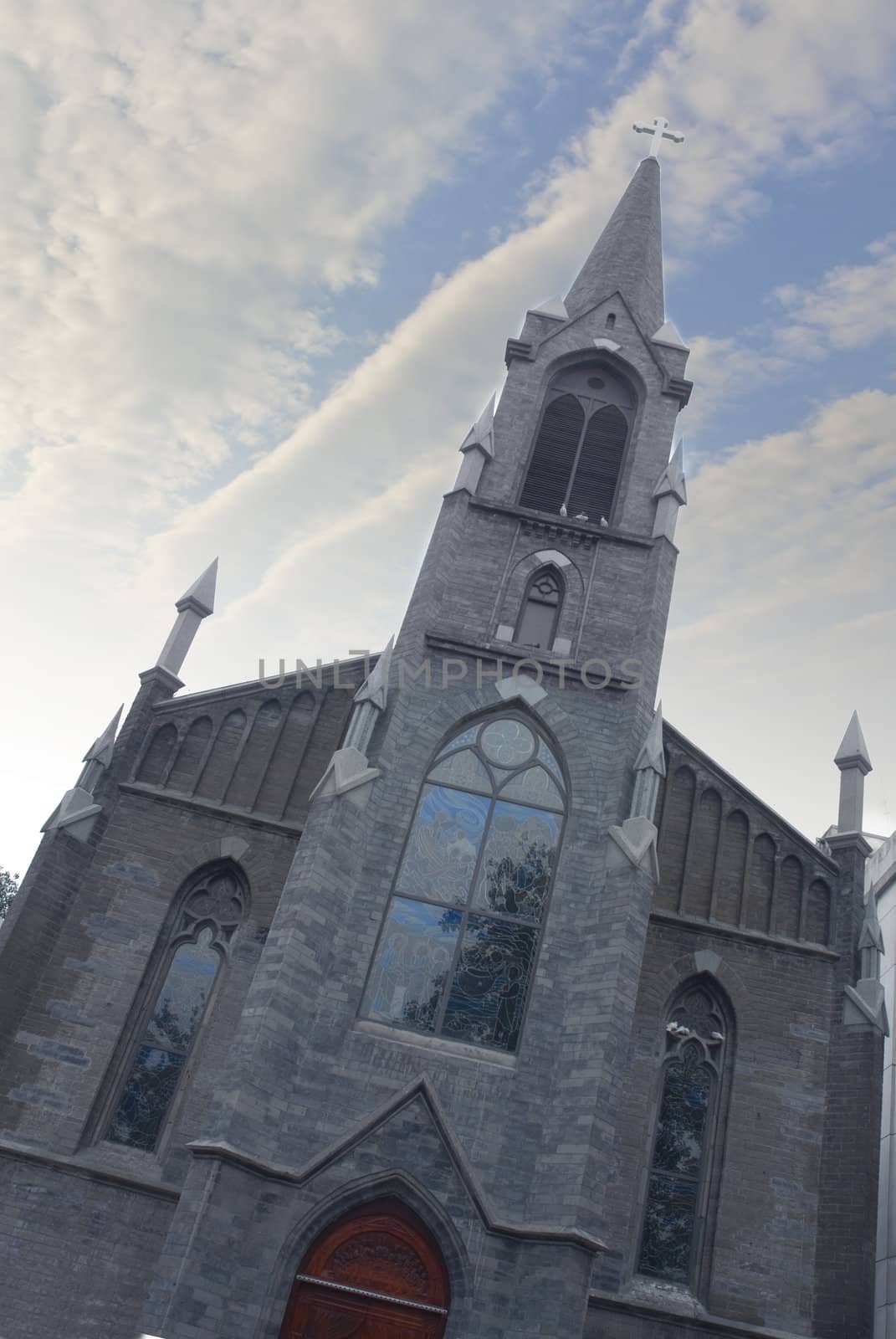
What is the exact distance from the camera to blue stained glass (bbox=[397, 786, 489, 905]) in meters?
16.4

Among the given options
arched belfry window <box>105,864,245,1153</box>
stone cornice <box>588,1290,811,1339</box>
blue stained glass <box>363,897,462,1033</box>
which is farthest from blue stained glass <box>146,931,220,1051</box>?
Result: stone cornice <box>588,1290,811,1339</box>

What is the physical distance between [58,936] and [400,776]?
5758 millimetres

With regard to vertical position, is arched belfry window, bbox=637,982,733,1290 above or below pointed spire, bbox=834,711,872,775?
below

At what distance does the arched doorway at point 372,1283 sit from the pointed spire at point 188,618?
10099 mm

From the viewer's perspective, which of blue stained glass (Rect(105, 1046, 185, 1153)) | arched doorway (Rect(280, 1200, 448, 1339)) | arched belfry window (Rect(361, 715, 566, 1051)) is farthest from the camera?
blue stained glass (Rect(105, 1046, 185, 1153))

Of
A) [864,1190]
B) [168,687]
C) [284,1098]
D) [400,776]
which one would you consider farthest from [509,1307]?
[168,687]

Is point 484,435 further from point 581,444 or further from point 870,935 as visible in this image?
point 870,935

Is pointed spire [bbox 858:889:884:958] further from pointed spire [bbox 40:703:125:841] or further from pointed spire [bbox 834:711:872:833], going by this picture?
pointed spire [bbox 40:703:125:841]

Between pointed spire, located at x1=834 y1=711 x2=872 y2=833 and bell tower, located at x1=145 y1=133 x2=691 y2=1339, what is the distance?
408 centimetres

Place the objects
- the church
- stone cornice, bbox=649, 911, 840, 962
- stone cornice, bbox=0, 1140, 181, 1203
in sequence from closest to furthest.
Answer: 1. the church
2. stone cornice, bbox=0, 1140, 181, 1203
3. stone cornice, bbox=649, 911, 840, 962

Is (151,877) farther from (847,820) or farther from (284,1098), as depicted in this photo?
(847,820)

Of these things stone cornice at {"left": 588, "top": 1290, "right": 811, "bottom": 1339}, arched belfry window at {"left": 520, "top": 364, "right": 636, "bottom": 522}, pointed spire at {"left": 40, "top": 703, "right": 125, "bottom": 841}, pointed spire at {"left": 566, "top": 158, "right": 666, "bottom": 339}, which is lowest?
stone cornice at {"left": 588, "top": 1290, "right": 811, "bottom": 1339}

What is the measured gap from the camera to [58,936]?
16.9 meters

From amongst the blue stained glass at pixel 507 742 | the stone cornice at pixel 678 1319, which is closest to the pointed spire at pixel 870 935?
the stone cornice at pixel 678 1319
